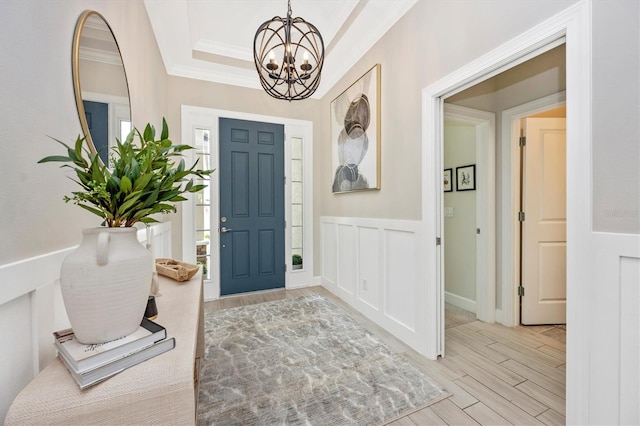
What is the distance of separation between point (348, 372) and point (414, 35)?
259 cm

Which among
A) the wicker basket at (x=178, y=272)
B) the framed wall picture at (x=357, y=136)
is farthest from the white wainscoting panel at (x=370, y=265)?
the wicker basket at (x=178, y=272)

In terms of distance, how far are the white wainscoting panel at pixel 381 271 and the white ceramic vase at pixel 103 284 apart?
6.26 ft

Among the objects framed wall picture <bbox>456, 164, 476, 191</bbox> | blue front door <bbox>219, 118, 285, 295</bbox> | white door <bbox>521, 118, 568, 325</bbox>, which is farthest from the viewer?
blue front door <bbox>219, 118, 285, 295</bbox>

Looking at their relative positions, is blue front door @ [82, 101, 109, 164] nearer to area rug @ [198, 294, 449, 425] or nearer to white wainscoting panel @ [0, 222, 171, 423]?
white wainscoting panel @ [0, 222, 171, 423]

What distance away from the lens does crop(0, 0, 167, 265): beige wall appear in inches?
29.4

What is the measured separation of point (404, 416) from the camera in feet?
4.87

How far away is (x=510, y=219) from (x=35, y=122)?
3284mm

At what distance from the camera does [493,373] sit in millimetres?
1883

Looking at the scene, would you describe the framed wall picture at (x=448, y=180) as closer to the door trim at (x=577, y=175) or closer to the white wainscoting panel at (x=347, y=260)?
the white wainscoting panel at (x=347, y=260)

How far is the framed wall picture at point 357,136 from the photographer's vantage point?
2.63m

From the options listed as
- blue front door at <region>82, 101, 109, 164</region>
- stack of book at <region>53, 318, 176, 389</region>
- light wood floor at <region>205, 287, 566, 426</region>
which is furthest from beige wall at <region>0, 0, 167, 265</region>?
light wood floor at <region>205, 287, 566, 426</region>

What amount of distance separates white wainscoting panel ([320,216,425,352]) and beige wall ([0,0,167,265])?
2102 mm

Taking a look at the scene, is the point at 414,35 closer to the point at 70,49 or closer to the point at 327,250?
the point at 70,49

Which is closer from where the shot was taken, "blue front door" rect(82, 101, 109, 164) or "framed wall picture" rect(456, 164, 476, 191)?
"blue front door" rect(82, 101, 109, 164)
